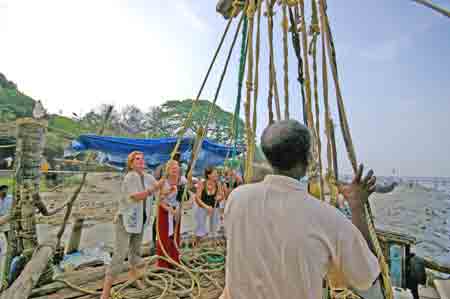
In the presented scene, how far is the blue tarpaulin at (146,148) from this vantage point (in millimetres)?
4203

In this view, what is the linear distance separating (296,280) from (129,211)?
176cm

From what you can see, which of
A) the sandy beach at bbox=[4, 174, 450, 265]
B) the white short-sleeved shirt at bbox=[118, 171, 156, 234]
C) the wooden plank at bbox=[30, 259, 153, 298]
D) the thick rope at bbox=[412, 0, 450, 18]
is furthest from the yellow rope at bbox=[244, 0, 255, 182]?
the sandy beach at bbox=[4, 174, 450, 265]

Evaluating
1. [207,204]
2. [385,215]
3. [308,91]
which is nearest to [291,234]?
[308,91]

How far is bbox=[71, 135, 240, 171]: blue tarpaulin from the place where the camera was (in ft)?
13.8

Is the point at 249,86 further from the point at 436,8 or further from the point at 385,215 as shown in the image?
the point at 385,215

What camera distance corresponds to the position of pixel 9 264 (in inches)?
87.6

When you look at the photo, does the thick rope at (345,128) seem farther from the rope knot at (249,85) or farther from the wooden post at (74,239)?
the wooden post at (74,239)

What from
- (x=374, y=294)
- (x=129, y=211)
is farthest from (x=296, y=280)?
(x=129, y=211)

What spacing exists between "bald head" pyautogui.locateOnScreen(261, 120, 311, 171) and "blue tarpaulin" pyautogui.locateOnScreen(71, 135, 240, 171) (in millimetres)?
3110

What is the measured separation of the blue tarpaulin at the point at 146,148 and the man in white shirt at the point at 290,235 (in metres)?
3.11

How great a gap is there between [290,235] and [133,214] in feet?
5.76

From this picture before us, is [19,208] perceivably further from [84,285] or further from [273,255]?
[273,255]

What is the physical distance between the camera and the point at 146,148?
4.96 meters

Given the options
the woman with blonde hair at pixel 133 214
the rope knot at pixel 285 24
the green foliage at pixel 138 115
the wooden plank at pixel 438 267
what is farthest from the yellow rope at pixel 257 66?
the green foliage at pixel 138 115
